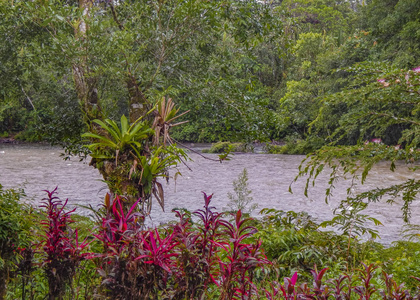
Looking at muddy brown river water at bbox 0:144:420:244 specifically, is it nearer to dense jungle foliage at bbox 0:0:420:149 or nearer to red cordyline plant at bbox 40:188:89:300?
dense jungle foliage at bbox 0:0:420:149

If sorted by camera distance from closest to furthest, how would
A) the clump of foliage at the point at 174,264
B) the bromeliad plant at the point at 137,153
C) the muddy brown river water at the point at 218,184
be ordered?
the clump of foliage at the point at 174,264 < the bromeliad plant at the point at 137,153 < the muddy brown river water at the point at 218,184

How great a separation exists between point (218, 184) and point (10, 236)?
7.95 m

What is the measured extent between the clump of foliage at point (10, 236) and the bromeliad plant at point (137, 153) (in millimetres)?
1237

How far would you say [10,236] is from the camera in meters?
1.37

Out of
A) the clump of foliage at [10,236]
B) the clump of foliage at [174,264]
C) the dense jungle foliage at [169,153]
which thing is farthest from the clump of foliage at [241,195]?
the clump of foliage at [174,264]

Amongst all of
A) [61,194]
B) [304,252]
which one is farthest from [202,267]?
[61,194]

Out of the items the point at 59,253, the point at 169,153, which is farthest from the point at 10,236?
the point at 169,153

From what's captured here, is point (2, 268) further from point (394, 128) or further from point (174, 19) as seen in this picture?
point (394, 128)

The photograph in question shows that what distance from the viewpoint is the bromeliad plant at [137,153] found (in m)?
2.72

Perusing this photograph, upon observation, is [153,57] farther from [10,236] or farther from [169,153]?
[10,236]

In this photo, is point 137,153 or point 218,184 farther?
point 218,184

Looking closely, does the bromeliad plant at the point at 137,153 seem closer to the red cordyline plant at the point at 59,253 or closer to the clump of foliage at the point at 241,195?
the red cordyline plant at the point at 59,253

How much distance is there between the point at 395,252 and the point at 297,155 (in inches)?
488

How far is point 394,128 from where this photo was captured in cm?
1409
